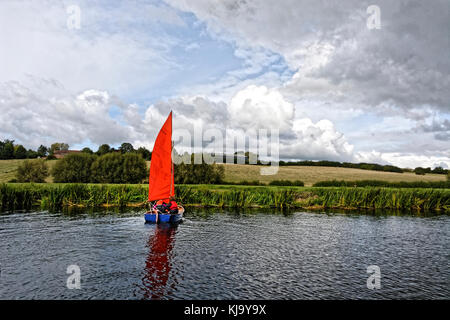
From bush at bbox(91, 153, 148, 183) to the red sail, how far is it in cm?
4655

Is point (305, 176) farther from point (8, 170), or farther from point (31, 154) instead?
point (31, 154)

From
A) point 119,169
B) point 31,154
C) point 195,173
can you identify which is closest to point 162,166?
point 195,173

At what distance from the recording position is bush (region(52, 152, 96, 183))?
74312 millimetres

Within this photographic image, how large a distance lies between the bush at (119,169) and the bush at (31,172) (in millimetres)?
13333

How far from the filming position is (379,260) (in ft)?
58.7

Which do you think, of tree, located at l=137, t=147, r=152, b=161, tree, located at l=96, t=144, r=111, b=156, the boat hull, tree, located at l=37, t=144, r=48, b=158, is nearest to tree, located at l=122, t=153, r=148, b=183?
tree, located at l=137, t=147, r=152, b=161

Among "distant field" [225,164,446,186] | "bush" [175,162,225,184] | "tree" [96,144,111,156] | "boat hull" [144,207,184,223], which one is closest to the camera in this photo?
"boat hull" [144,207,184,223]

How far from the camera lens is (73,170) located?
245 feet

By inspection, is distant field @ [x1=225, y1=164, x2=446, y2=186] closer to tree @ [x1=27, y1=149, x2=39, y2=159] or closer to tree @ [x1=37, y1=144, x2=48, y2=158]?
tree @ [x1=27, y1=149, x2=39, y2=159]

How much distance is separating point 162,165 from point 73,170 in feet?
178

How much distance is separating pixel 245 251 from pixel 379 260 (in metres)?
7.61

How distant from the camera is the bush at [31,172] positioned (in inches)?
2948
